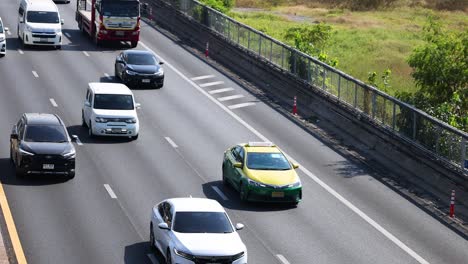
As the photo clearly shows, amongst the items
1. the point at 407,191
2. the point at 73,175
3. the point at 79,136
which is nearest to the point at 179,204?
the point at 73,175

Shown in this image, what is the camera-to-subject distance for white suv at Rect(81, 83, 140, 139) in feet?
133

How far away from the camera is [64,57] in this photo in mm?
55969

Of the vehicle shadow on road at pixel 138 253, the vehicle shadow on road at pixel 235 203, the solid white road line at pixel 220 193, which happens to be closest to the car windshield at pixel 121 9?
the vehicle shadow on road at pixel 235 203

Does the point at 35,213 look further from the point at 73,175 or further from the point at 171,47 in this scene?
the point at 171,47

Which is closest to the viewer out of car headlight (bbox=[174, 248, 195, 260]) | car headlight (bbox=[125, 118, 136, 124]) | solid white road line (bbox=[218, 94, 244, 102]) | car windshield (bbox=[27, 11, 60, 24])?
car headlight (bbox=[174, 248, 195, 260])

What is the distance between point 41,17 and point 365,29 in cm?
4006

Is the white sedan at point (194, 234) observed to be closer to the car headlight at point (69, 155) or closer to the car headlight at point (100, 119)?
the car headlight at point (69, 155)

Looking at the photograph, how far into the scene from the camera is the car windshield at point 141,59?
4988cm

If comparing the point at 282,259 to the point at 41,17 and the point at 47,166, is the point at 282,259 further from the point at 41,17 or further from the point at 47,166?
the point at 41,17

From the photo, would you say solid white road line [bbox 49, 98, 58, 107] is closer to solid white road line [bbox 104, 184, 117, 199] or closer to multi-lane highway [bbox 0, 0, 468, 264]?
multi-lane highway [bbox 0, 0, 468, 264]

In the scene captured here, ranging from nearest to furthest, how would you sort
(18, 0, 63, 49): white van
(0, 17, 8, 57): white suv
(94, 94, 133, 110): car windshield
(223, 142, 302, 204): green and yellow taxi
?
(223, 142, 302, 204): green and yellow taxi → (94, 94, 133, 110): car windshield → (0, 17, 8, 57): white suv → (18, 0, 63, 49): white van

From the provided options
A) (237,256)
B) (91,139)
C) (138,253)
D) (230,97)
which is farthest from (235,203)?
(230,97)

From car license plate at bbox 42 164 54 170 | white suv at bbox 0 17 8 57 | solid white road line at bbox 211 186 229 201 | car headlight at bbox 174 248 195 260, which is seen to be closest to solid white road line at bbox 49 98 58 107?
white suv at bbox 0 17 8 57

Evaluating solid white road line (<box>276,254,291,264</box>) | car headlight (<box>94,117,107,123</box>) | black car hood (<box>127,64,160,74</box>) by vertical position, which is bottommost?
solid white road line (<box>276,254,291,264</box>)
